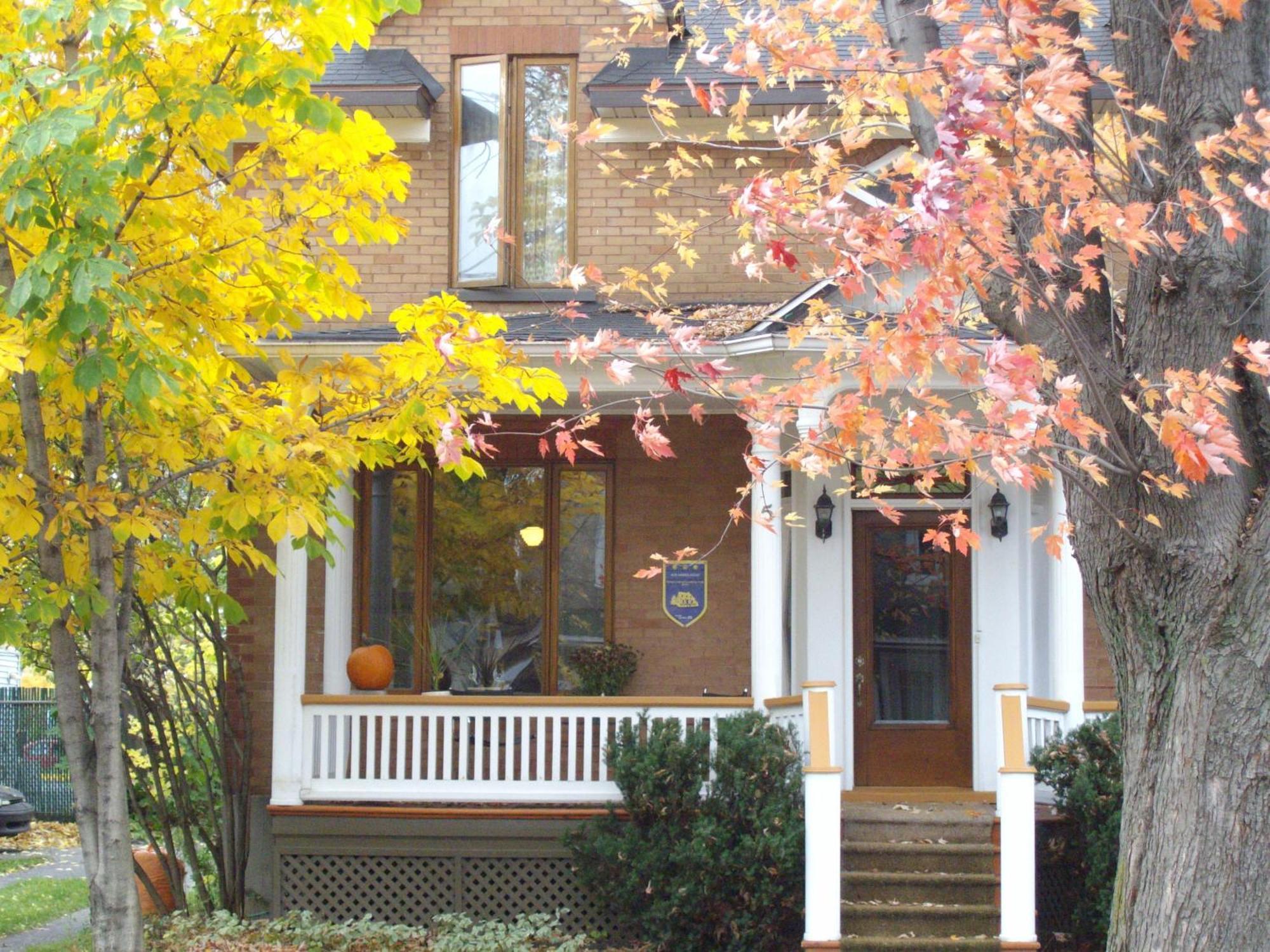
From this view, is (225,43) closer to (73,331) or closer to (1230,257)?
(73,331)

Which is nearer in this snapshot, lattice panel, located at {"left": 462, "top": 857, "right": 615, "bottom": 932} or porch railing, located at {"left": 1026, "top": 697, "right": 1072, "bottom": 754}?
porch railing, located at {"left": 1026, "top": 697, "right": 1072, "bottom": 754}

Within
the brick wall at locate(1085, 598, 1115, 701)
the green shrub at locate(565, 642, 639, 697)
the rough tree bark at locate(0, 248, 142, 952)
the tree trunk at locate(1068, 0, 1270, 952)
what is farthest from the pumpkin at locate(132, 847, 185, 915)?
the tree trunk at locate(1068, 0, 1270, 952)

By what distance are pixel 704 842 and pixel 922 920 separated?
1468 mm

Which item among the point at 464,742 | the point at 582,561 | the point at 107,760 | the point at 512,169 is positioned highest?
the point at 512,169

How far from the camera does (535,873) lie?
10203 mm

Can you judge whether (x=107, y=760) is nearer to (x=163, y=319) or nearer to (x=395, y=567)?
(x=163, y=319)

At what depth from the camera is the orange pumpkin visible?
36.2ft

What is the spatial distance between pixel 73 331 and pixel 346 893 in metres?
5.87

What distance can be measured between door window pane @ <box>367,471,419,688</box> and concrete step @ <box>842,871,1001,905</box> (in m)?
4.35

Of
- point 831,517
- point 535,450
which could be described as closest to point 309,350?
point 535,450

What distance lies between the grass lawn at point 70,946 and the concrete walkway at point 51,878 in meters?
0.11

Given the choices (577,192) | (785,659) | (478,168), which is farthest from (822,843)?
(478,168)

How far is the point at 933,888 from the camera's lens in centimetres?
916

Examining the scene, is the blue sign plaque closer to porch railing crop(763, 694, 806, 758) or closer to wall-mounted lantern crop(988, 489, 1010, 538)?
porch railing crop(763, 694, 806, 758)
